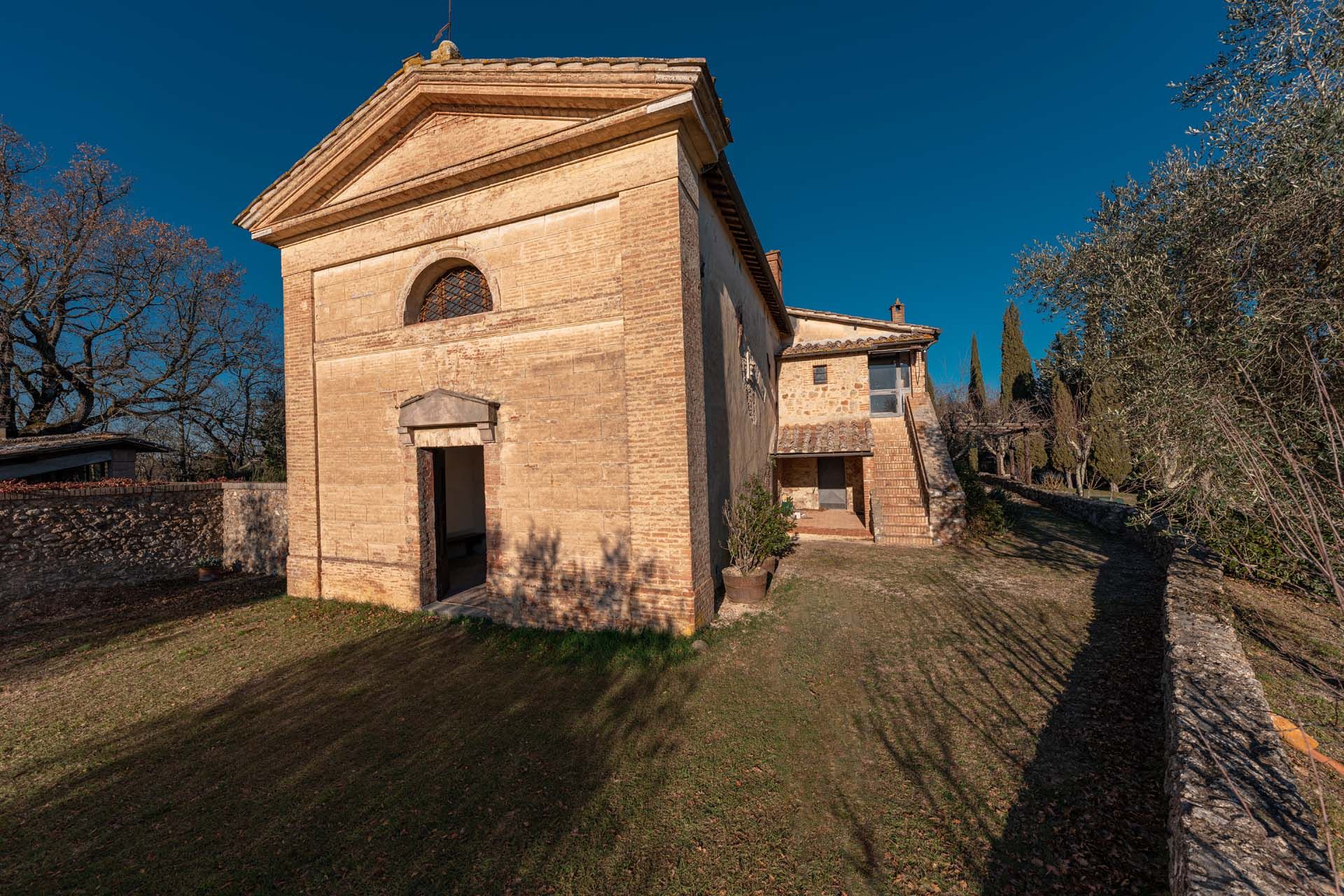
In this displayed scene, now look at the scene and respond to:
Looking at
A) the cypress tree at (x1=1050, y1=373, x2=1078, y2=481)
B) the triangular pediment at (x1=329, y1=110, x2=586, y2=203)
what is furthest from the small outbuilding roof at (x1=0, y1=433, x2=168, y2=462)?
the cypress tree at (x1=1050, y1=373, x2=1078, y2=481)

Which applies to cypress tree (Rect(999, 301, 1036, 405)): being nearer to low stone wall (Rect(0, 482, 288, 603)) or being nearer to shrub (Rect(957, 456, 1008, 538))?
shrub (Rect(957, 456, 1008, 538))

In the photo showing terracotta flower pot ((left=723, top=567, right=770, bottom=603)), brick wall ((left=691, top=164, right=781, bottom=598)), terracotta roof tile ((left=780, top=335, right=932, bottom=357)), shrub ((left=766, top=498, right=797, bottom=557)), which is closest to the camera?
brick wall ((left=691, top=164, right=781, bottom=598))

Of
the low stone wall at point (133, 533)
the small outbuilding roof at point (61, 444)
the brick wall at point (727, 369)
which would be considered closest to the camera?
the brick wall at point (727, 369)

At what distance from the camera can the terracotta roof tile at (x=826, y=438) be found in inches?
495

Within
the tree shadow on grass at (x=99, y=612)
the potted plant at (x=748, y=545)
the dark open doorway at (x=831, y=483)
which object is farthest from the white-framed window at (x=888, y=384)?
the tree shadow on grass at (x=99, y=612)

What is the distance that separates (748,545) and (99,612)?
1124 centimetres

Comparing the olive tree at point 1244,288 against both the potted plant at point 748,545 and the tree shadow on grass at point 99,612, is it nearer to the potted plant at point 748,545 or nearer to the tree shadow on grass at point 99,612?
the potted plant at point 748,545

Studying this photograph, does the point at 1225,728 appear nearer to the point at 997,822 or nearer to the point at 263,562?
the point at 997,822

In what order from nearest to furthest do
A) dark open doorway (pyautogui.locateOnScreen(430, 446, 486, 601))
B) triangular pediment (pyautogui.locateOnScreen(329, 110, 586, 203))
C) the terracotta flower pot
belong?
triangular pediment (pyautogui.locateOnScreen(329, 110, 586, 203)) < the terracotta flower pot < dark open doorway (pyautogui.locateOnScreen(430, 446, 486, 601))

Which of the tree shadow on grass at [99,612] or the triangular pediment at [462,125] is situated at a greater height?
Answer: the triangular pediment at [462,125]

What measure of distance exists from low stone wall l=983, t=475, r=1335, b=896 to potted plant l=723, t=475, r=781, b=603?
14.2 ft

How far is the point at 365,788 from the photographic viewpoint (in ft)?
12.1

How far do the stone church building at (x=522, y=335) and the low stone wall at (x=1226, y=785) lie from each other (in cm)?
409

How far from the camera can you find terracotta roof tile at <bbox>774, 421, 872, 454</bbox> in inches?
495
